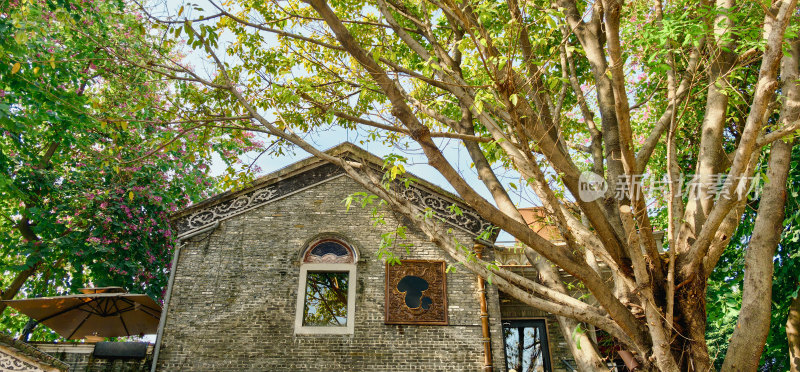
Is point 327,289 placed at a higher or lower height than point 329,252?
lower

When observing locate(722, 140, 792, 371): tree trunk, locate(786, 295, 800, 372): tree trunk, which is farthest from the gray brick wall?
locate(722, 140, 792, 371): tree trunk

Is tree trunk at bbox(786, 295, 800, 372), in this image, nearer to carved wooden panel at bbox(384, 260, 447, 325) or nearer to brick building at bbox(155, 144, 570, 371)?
brick building at bbox(155, 144, 570, 371)

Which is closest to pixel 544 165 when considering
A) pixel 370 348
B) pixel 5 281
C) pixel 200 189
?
pixel 370 348

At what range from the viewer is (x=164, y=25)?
605 centimetres

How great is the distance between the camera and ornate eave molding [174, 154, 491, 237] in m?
9.89

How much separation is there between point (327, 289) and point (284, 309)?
2.68ft

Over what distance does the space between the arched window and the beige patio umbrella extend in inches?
118

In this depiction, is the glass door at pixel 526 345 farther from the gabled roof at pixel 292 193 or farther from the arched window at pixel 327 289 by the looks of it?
the arched window at pixel 327 289

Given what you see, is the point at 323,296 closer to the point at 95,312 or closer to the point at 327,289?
the point at 327,289

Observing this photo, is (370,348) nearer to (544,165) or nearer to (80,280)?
(544,165)

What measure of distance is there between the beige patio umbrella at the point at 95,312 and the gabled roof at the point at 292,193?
5.67 ft

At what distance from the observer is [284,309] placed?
9.11 meters

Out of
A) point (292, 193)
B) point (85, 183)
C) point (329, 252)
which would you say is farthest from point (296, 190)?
point (85, 183)

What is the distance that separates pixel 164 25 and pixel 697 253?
6042 millimetres
